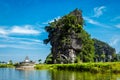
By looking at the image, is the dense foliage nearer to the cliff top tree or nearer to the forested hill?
the forested hill

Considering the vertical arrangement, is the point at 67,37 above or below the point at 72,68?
above

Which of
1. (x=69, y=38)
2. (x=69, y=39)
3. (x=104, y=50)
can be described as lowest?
(x=69, y=39)

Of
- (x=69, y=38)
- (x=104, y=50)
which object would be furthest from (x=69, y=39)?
(x=104, y=50)

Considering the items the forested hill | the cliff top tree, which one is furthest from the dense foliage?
the cliff top tree

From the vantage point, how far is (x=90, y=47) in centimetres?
10581

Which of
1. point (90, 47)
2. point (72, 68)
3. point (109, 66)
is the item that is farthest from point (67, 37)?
point (109, 66)

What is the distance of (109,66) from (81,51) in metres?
50.2

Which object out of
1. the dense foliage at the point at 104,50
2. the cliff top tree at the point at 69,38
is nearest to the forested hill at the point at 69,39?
the cliff top tree at the point at 69,38

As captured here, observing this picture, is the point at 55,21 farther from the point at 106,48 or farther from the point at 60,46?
the point at 106,48

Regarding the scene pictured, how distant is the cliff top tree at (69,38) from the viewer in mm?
98250

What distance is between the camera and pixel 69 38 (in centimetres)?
9875

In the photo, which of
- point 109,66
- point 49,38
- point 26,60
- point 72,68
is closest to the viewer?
point 109,66

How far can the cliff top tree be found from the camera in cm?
9825

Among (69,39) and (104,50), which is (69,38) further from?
(104,50)
